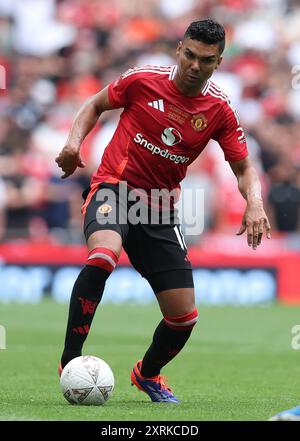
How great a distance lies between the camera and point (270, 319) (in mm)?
14023

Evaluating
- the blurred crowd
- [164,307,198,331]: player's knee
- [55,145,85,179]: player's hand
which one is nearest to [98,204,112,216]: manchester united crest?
[55,145,85,179]: player's hand

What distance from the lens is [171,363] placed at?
1014 centimetres

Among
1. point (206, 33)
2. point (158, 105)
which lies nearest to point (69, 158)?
point (158, 105)

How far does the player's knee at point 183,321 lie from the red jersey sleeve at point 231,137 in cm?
114

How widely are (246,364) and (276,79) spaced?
380 inches

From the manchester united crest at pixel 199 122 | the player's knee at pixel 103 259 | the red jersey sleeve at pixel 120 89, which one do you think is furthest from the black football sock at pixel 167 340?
the red jersey sleeve at pixel 120 89

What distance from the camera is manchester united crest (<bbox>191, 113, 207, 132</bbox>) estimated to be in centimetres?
716

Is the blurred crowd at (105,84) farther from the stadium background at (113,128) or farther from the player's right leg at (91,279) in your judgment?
the player's right leg at (91,279)

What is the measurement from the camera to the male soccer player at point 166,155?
273 inches

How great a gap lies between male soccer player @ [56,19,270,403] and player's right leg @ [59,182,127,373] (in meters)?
0.11

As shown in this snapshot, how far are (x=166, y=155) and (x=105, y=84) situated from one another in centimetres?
1184

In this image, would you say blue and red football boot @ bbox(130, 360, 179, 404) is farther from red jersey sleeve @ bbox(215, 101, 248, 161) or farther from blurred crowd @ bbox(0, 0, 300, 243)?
blurred crowd @ bbox(0, 0, 300, 243)

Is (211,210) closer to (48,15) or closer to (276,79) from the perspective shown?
(276,79)
